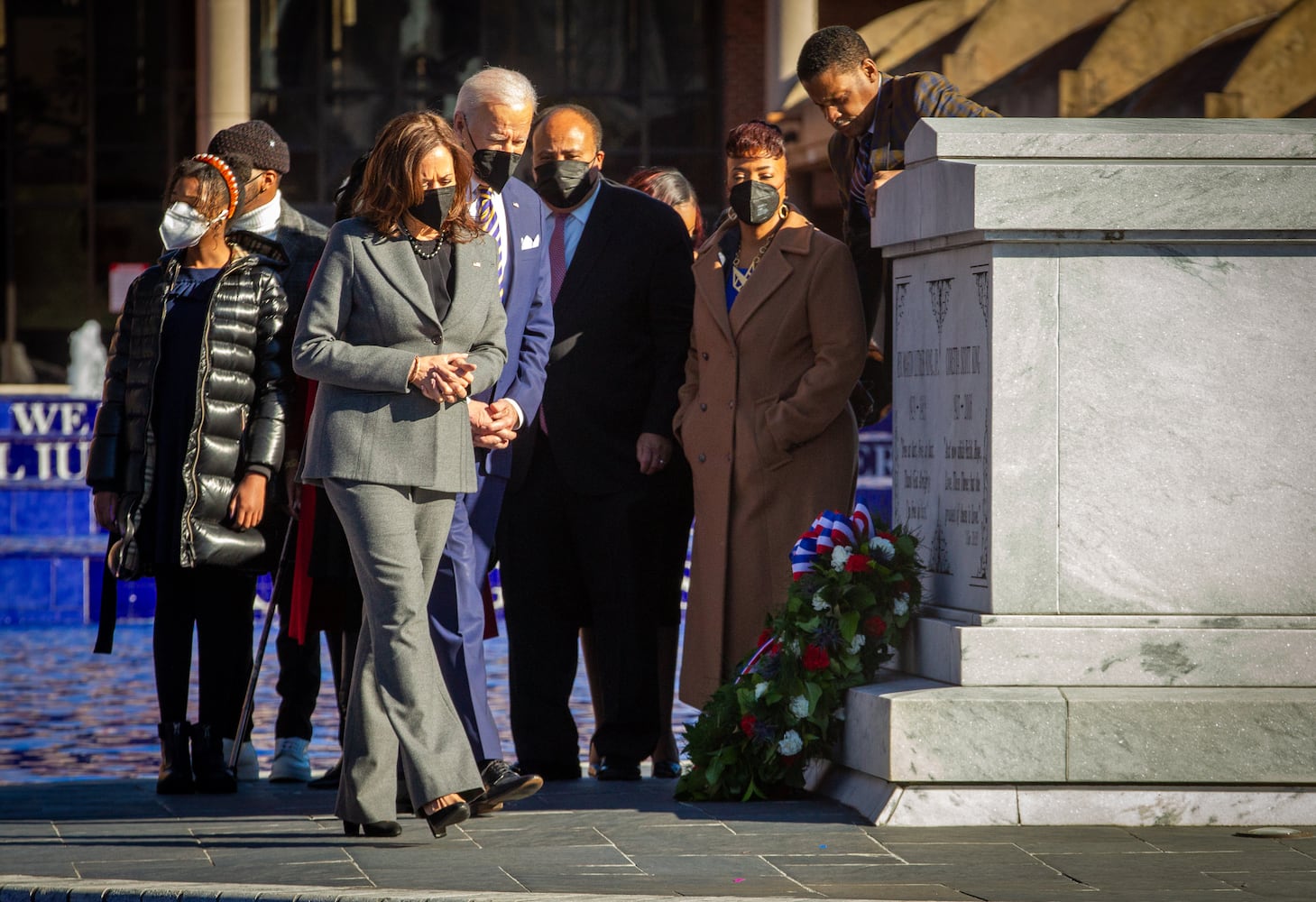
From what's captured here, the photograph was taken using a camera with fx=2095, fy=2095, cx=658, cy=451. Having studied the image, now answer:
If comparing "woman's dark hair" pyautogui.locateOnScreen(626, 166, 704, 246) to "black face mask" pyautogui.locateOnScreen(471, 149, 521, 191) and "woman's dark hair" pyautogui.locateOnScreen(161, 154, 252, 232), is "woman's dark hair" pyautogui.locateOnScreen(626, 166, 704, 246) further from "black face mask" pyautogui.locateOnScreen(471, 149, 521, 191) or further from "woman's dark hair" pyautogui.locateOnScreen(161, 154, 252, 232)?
"woman's dark hair" pyautogui.locateOnScreen(161, 154, 252, 232)

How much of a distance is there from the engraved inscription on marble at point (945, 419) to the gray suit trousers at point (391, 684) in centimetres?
162

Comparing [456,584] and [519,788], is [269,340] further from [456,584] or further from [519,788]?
[519,788]

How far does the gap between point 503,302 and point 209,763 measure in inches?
70.7

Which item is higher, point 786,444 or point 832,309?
point 832,309

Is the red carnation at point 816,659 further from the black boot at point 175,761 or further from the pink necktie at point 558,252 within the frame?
the black boot at point 175,761

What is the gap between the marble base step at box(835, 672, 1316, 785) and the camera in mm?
5836

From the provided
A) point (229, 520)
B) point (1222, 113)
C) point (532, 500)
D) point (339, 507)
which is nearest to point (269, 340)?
point (229, 520)

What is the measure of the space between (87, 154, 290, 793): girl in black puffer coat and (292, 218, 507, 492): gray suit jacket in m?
1.24

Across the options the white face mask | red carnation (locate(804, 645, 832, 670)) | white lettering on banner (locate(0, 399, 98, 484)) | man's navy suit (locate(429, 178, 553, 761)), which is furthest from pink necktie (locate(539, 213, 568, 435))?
white lettering on banner (locate(0, 399, 98, 484))

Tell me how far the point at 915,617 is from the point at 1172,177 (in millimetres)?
1520

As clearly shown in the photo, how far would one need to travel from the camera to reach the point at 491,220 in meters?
6.65

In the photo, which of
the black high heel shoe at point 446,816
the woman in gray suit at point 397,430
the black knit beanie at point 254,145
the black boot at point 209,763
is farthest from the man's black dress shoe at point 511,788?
the black knit beanie at point 254,145

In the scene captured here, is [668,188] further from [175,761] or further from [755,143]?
[175,761]

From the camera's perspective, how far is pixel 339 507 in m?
5.71
